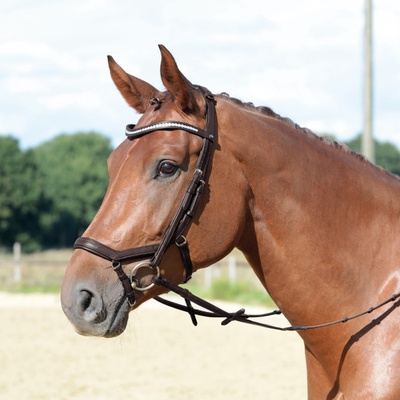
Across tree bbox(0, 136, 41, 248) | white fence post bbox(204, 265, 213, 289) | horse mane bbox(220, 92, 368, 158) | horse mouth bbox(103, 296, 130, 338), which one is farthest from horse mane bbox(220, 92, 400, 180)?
tree bbox(0, 136, 41, 248)

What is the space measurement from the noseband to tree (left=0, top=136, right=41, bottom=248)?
50.6m

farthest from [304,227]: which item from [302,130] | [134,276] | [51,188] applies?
[51,188]

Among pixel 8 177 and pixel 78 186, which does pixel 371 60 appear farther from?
pixel 78 186

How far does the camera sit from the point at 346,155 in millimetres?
3447

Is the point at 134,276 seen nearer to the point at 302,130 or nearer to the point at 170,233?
the point at 170,233

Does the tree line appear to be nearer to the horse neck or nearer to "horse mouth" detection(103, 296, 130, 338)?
the horse neck

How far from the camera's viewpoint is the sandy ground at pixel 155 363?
905 centimetres

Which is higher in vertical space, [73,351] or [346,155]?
[346,155]

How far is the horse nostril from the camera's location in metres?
2.87

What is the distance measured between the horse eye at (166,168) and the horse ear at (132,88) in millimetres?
399

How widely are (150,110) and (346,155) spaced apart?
3.09ft

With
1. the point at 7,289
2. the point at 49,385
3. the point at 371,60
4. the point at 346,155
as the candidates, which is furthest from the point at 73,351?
the point at 7,289

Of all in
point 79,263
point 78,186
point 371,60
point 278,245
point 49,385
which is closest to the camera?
point 79,263

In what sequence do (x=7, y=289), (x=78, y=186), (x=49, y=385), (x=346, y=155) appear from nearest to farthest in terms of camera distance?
1. (x=346, y=155)
2. (x=49, y=385)
3. (x=7, y=289)
4. (x=78, y=186)
